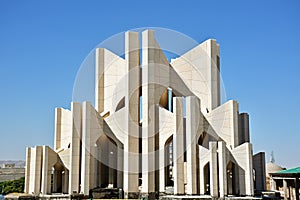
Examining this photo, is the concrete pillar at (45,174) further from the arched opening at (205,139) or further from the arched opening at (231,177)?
the arched opening at (231,177)

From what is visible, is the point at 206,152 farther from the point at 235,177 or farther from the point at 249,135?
the point at 249,135

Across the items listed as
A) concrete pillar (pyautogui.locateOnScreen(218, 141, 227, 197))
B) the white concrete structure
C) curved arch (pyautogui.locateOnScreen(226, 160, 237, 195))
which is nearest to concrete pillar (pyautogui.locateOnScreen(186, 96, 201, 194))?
the white concrete structure

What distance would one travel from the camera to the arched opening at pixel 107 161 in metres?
33.6

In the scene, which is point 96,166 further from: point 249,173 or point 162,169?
point 249,173

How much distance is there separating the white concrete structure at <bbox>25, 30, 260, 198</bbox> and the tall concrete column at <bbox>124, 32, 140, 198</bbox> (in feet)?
0.24

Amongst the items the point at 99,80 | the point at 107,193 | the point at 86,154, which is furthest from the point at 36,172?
the point at 99,80

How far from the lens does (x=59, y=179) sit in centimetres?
3456

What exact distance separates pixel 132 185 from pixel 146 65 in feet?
29.1

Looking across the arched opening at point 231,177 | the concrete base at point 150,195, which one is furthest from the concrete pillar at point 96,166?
the arched opening at point 231,177

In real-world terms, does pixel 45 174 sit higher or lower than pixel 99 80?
lower

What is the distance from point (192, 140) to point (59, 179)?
12.8 metres

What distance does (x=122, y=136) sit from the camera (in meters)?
31.4

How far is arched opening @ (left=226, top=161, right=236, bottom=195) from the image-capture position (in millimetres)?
28759

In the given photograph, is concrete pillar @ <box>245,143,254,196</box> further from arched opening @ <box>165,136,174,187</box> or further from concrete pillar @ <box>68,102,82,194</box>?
concrete pillar @ <box>68,102,82,194</box>
